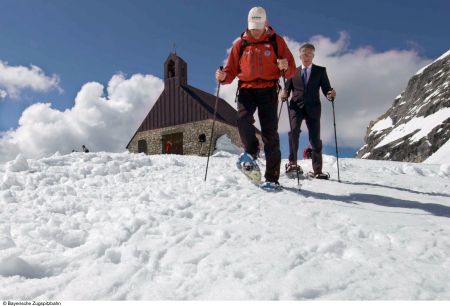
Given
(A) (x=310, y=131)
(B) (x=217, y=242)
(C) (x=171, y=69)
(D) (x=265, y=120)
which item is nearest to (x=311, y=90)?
(A) (x=310, y=131)

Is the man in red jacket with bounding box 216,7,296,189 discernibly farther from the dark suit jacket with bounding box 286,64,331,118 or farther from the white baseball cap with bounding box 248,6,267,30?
the dark suit jacket with bounding box 286,64,331,118

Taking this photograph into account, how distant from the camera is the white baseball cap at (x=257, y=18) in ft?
17.0

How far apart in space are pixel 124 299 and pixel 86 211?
2092mm

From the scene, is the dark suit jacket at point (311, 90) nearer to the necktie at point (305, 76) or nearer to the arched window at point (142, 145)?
the necktie at point (305, 76)

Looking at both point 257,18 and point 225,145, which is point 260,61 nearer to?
point 257,18

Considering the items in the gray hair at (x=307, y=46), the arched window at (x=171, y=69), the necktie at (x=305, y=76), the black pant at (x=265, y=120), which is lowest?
the black pant at (x=265, y=120)

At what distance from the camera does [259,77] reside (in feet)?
17.3

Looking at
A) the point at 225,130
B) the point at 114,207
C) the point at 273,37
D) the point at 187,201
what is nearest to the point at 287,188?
the point at 187,201

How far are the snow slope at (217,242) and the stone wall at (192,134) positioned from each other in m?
22.0

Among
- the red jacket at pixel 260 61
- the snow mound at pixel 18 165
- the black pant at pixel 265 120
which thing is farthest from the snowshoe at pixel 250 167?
the snow mound at pixel 18 165

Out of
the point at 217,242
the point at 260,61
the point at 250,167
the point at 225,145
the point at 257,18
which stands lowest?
the point at 217,242

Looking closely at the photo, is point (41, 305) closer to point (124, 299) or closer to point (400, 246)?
point (124, 299)

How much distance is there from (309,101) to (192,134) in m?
22.2

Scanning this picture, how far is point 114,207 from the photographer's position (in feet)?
13.7
